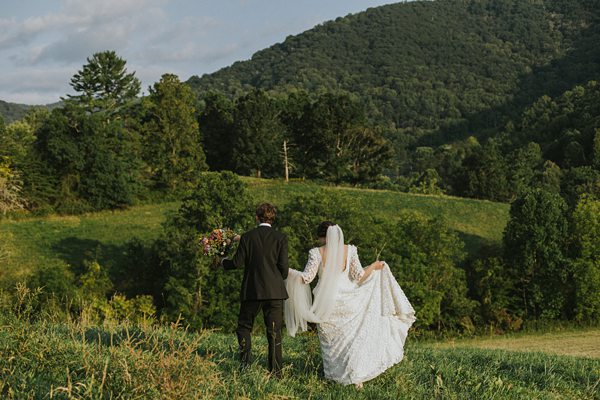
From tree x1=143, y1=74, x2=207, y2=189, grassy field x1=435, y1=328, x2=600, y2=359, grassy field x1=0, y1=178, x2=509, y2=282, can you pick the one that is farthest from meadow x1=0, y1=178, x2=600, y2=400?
tree x1=143, y1=74, x2=207, y2=189

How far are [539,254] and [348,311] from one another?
48.0 meters

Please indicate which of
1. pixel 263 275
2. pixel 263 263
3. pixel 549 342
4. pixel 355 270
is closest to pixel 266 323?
pixel 263 275

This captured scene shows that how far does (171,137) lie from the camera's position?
7100 cm

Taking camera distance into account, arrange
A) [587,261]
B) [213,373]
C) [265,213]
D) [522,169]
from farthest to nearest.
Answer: [522,169]
[587,261]
[265,213]
[213,373]

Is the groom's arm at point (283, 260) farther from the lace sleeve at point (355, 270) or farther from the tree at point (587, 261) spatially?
the tree at point (587, 261)

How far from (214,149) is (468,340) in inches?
2288

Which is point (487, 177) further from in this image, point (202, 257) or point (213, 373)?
point (213, 373)

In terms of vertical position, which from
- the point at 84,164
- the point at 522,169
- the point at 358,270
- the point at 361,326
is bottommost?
the point at 522,169

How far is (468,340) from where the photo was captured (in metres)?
42.8

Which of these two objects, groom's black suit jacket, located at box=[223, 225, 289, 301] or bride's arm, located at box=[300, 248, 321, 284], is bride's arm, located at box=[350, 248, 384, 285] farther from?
groom's black suit jacket, located at box=[223, 225, 289, 301]

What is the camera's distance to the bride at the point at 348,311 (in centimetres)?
837

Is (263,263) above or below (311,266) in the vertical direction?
above

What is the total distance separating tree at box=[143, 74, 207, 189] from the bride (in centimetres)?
6183

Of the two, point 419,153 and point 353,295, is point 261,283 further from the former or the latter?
point 419,153
